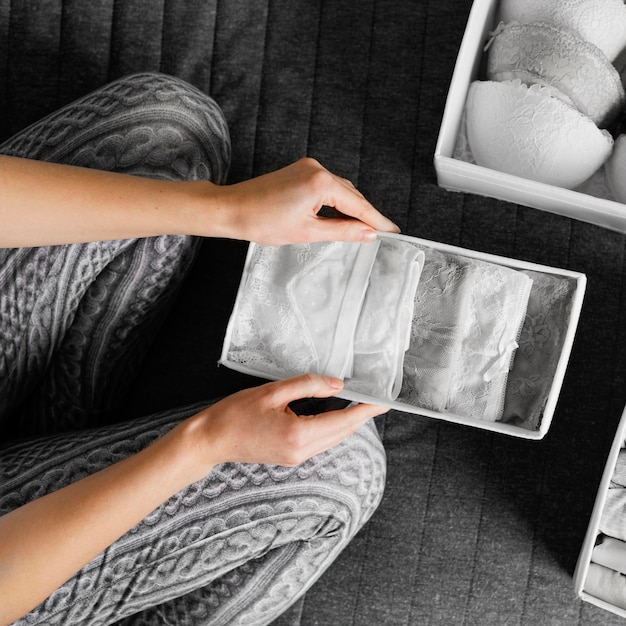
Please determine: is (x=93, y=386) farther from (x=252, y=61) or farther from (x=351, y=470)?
(x=252, y=61)

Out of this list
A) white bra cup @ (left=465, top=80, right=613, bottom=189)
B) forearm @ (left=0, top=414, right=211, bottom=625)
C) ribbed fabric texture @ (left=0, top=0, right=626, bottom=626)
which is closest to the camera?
forearm @ (left=0, top=414, right=211, bottom=625)

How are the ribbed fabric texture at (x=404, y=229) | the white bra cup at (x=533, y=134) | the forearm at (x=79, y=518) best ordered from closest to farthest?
the forearm at (x=79, y=518) → the white bra cup at (x=533, y=134) → the ribbed fabric texture at (x=404, y=229)

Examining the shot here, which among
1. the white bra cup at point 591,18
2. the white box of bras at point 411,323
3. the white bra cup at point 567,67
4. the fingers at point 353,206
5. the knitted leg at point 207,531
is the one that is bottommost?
the knitted leg at point 207,531

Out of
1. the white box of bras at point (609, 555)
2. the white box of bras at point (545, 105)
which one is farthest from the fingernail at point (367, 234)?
the white box of bras at point (609, 555)

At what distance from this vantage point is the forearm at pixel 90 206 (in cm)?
70

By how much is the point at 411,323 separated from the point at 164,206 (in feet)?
1.02

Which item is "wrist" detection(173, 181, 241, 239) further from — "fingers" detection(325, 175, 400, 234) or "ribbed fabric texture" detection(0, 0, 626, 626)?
"ribbed fabric texture" detection(0, 0, 626, 626)

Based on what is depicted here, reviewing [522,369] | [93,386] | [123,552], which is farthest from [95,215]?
[522,369]

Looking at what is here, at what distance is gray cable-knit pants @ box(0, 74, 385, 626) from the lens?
31.7 inches

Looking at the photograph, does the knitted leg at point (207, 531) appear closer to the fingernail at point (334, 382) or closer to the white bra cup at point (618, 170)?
the fingernail at point (334, 382)

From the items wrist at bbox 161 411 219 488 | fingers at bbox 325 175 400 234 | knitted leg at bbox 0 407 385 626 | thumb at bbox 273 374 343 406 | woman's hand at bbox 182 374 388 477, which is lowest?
Answer: knitted leg at bbox 0 407 385 626

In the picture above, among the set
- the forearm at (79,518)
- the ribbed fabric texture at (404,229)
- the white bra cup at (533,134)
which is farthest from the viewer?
the ribbed fabric texture at (404,229)

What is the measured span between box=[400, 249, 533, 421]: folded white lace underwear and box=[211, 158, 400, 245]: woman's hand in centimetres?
12

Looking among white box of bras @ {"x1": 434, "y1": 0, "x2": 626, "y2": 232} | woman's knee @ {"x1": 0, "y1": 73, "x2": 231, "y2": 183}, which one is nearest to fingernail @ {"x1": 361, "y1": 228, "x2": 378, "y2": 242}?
white box of bras @ {"x1": 434, "y1": 0, "x2": 626, "y2": 232}
